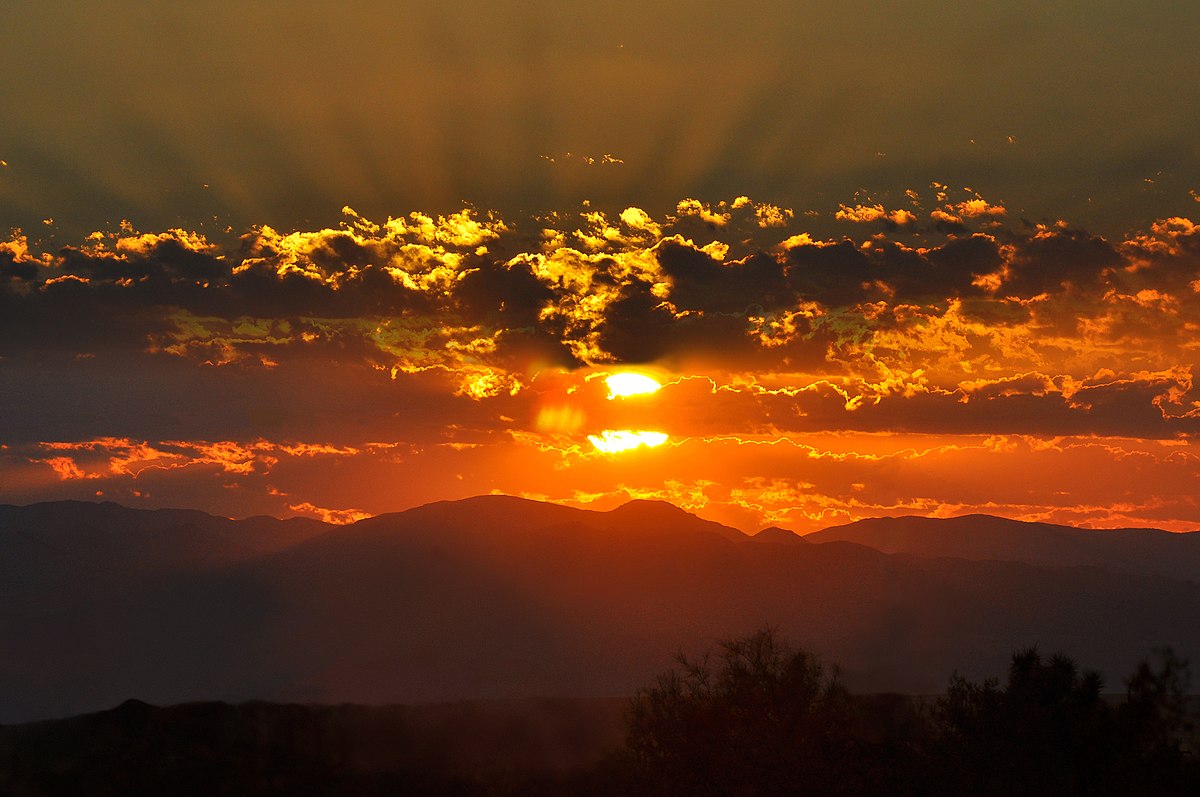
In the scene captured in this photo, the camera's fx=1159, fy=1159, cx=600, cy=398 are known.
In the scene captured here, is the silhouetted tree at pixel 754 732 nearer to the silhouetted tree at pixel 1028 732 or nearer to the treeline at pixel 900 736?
the treeline at pixel 900 736

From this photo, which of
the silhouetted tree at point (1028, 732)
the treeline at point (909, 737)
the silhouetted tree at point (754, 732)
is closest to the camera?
the silhouetted tree at point (754, 732)

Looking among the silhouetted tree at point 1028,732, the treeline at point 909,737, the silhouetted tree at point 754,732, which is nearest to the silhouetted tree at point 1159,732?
the treeline at point 909,737

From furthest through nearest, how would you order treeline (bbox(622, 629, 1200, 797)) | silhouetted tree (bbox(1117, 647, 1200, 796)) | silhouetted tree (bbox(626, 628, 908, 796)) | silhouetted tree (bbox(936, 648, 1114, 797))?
silhouetted tree (bbox(1117, 647, 1200, 796)), silhouetted tree (bbox(936, 648, 1114, 797)), treeline (bbox(622, 629, 1200, 797)), silhouetted tree (bbox(626, 628, 908, 796))

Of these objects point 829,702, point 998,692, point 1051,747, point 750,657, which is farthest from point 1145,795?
point 750,657

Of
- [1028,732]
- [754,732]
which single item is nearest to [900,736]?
[1028,732]

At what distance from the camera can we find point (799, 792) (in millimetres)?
73500

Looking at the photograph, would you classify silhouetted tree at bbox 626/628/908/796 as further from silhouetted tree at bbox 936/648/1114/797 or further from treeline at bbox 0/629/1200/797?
silhouetted tree at bbox 936/648/1114/797

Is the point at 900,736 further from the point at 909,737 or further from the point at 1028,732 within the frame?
the point at 1028,732

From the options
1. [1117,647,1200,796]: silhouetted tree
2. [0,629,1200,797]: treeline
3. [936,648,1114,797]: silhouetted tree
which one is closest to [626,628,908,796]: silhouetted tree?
[0,629,1200,797]: treeline

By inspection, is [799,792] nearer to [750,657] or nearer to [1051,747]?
[750,657]

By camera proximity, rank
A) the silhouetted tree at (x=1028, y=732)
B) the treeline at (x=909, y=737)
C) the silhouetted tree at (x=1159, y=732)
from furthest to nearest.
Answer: the silhouetted tree at (x=1159, y=732) < the silhouetted tree at (x=1028, y=732) < the treeline at (x=909, y=737)

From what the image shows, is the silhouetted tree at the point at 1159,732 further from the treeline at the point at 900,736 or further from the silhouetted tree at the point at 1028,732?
the silhouetted tree at the point at 1028,732

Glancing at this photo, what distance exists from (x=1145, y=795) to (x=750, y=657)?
28081mm

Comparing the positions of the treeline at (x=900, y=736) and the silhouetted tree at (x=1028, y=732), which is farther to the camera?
the silhouetted tree at (x=1028, y=732)
